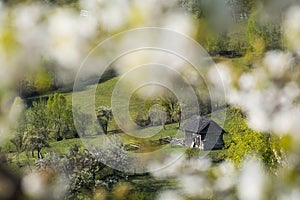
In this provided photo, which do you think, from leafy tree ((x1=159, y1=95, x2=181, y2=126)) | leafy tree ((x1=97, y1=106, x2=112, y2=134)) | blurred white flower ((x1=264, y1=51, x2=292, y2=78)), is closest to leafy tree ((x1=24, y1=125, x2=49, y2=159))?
leafy tree ((x1=97, y1=106, x2=112, y2=134))

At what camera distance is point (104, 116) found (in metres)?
0.79

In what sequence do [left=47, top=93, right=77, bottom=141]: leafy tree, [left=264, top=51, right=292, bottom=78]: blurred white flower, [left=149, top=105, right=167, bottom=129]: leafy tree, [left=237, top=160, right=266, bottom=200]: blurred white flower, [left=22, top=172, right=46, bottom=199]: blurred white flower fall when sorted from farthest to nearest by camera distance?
[left=47, top=93, right=77, bottom=141]: leafy tree → [left=149, top=105, right=167, bottom=129]: leafy tree → [left=264, top=51, right=292, bottom=78]: blurred white flower → [left=237, top=160, right=266, bottom=200]: blurred white flower → [left=22, top=172, right=46, bottom=199]: blurred white flower

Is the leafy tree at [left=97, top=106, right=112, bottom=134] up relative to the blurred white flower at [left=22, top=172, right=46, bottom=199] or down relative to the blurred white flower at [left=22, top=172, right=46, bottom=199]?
up

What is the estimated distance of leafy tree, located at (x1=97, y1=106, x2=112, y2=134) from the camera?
74 centimetres

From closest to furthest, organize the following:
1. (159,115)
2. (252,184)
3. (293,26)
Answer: (252,184), (293,26), (159,115)

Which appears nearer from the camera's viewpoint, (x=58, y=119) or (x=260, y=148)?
(x=260, y=148)

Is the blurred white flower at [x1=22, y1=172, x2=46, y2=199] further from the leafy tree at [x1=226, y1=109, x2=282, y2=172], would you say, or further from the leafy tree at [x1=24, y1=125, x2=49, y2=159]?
the leafy tree at [x1=24, y1=125, x2=49, y2=159]

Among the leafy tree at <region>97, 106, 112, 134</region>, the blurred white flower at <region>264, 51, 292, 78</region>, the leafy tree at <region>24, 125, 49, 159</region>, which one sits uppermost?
the blurred white flower at <region>264, 51, 292, 78</region>

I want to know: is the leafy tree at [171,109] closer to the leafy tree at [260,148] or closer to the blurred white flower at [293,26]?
the leafy tree at [260,148]

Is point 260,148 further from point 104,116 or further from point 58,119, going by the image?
point 58,119

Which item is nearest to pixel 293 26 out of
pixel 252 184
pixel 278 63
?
pixel 278 63

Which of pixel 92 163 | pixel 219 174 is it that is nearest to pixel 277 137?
pixel 219 174

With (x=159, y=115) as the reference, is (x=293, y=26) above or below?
above

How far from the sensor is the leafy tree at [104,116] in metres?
0.74
